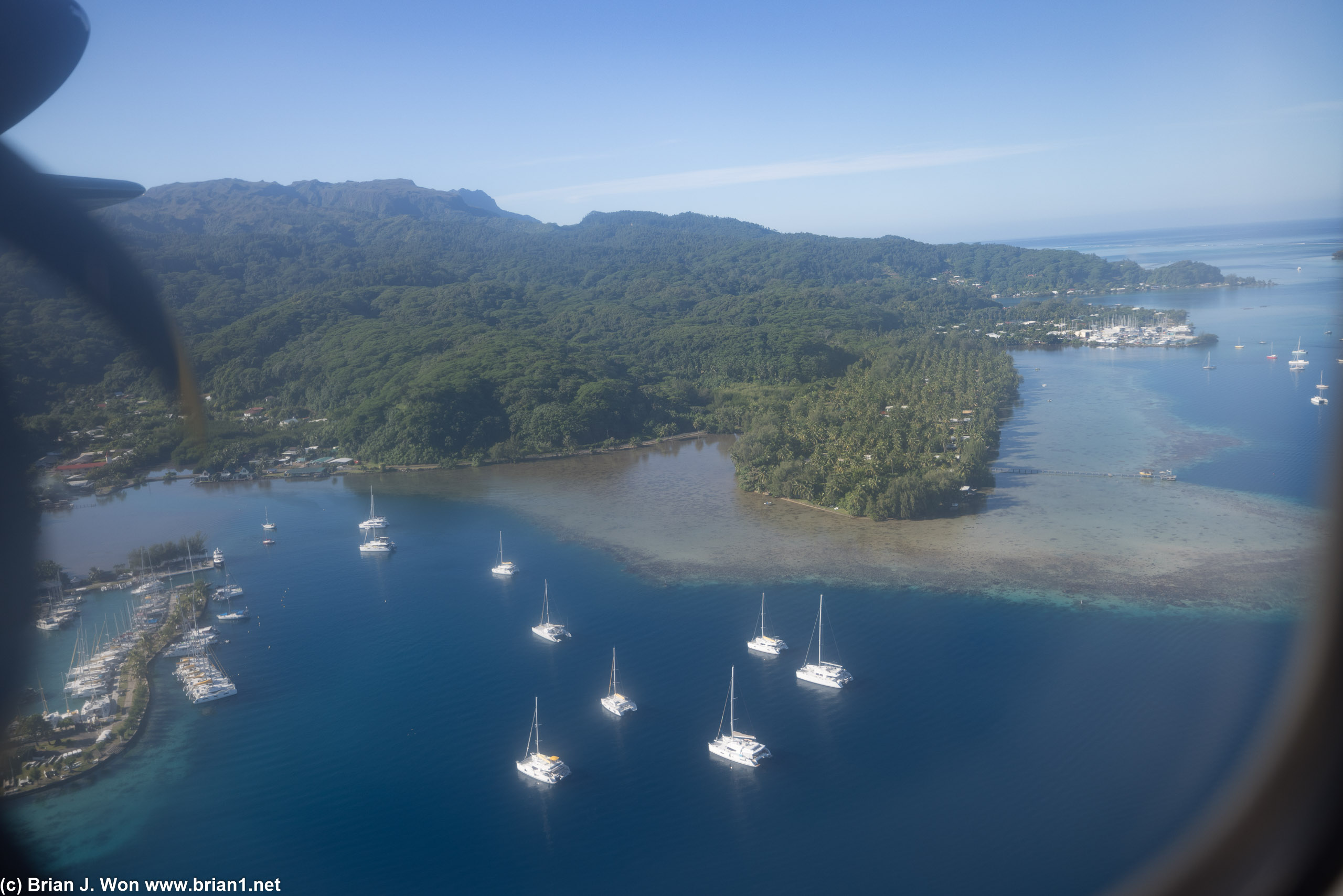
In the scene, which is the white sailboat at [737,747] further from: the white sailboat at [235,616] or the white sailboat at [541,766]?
the white sailboat at [235,616]

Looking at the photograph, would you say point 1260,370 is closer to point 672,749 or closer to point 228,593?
point 672,749

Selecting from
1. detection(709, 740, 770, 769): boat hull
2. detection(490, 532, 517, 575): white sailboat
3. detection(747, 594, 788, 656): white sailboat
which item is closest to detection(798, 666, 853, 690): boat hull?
detection(747, 594, 788, 656): white sailboat

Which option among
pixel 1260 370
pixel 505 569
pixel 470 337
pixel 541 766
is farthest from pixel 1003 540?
pixel 470 337

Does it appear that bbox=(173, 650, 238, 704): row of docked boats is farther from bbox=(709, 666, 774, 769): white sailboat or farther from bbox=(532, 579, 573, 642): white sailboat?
bbox=(709, 666, 774, 769): white sailboat

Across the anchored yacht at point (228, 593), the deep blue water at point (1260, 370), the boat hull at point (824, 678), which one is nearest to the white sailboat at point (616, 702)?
the boat hull at point (824, 678)

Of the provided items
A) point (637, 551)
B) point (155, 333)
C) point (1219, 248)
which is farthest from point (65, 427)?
point (1219, 248)
